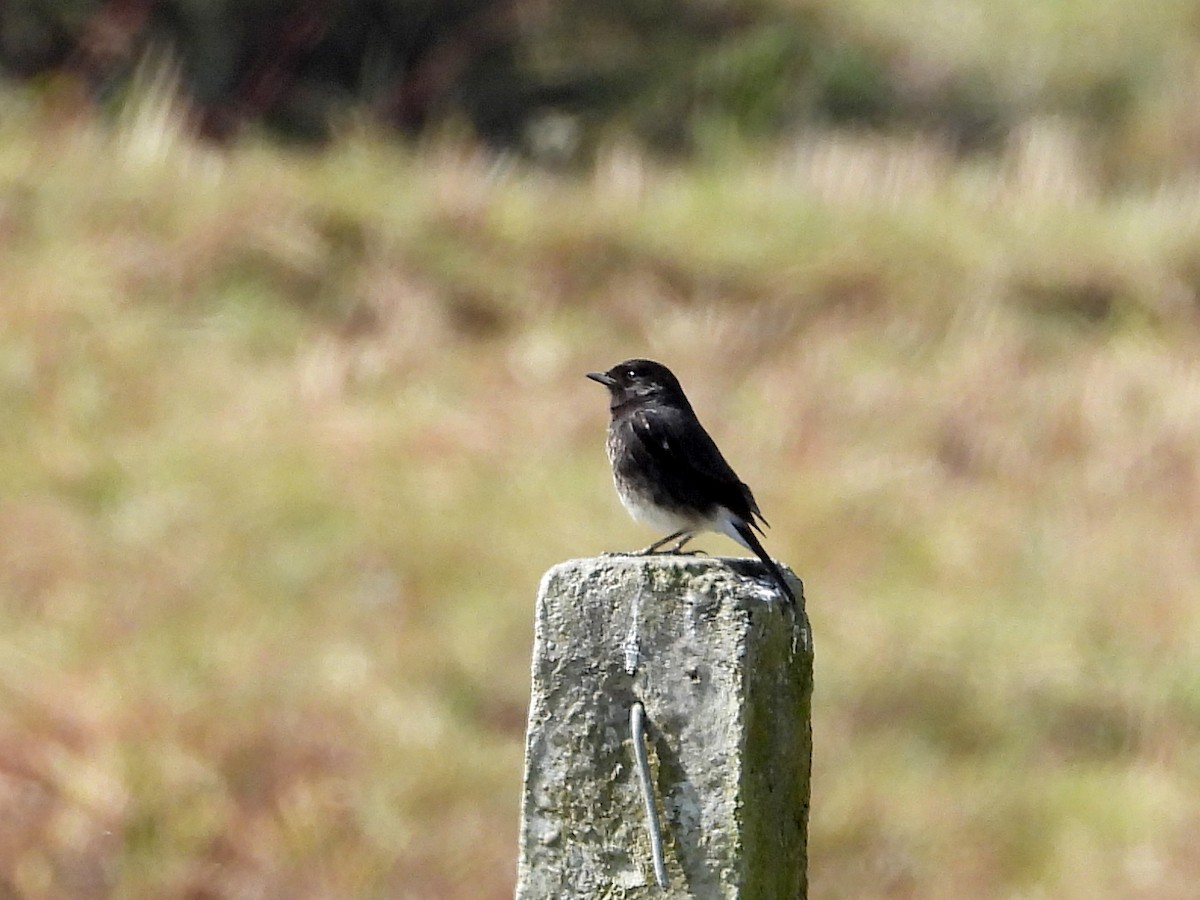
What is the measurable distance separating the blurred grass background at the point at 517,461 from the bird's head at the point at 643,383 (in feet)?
11.0

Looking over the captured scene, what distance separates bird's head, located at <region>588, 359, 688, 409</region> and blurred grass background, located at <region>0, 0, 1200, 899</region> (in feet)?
11.0

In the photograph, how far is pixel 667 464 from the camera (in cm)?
457

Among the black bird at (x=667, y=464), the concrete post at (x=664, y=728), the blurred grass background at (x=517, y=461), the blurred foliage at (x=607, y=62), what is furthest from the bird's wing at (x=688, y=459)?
the blurred foliage at (x=607, y=62)

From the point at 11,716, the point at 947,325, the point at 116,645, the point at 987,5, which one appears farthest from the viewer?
the point at 987,5

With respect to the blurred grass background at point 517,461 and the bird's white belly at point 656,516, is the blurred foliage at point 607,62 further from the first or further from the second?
the bird's white belly at point 656,516

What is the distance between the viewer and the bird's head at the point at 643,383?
184 inches

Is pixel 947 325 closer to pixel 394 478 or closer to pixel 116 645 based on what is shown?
pixel 394 478

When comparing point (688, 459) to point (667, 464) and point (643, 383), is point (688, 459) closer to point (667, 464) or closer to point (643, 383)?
point (667, 464)

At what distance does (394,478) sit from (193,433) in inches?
45.2

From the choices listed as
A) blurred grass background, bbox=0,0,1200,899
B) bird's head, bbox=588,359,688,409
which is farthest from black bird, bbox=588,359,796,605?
blurred grass background, bbox=0,0,1200,899

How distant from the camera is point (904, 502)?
37.0ft

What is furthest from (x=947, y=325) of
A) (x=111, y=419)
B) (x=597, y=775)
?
(x=597, y=775)

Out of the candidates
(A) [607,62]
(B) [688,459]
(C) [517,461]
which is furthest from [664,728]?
(A) [607,62]

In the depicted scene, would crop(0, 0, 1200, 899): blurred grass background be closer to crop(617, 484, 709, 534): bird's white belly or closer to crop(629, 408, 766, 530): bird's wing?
crop(617, 484, 709, 534): bird's white belly
